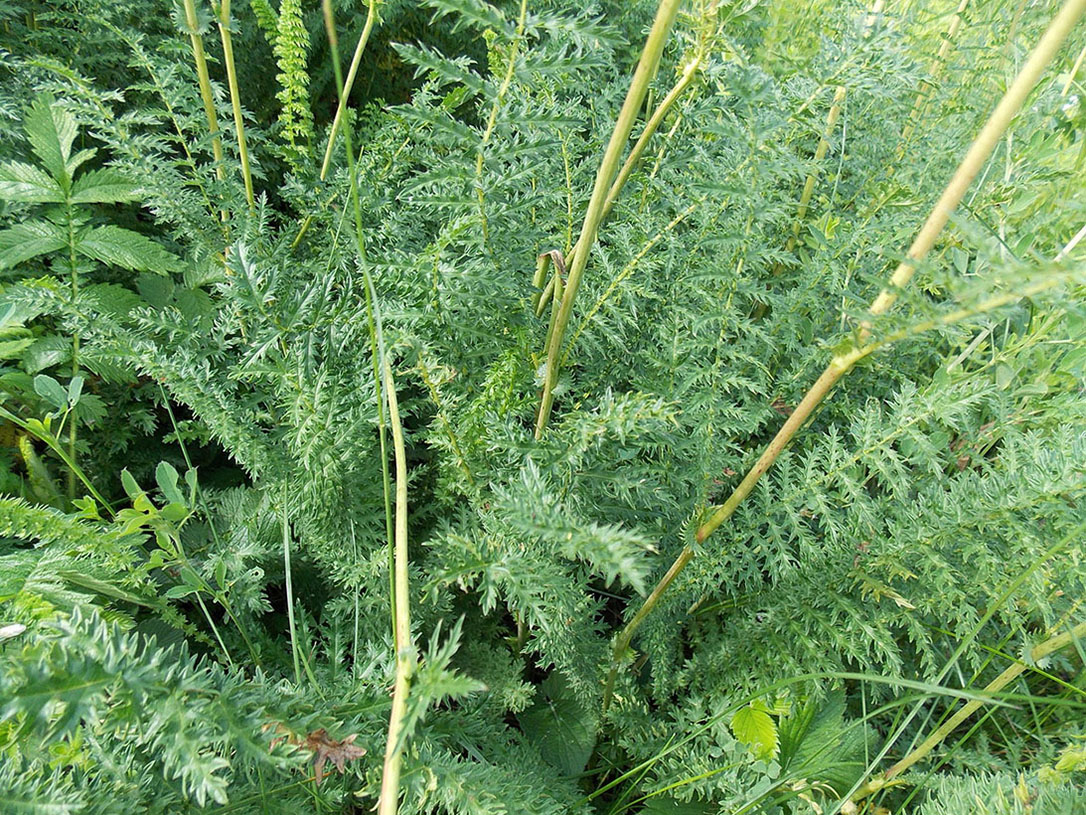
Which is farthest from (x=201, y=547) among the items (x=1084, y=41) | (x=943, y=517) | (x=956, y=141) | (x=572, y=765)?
(x=1084, y=41)

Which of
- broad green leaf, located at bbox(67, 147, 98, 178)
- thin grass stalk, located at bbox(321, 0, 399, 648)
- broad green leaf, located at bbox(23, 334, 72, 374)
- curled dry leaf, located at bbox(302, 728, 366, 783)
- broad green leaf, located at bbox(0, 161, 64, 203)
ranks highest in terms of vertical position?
thin grass stalk, located at bbox(321, 0, 399, 648)

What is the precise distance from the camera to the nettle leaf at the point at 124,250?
1.19m

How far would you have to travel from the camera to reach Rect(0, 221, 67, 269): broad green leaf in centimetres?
115

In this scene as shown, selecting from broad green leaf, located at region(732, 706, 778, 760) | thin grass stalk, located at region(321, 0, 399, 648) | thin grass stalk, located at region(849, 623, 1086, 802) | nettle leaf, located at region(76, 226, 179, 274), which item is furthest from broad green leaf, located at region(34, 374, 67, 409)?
thin grass stalk, located at region(849, 623, 1086, 802)

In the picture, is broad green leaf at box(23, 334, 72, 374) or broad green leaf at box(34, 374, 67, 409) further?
broad green leaf at box(23, 334, 72, 374)

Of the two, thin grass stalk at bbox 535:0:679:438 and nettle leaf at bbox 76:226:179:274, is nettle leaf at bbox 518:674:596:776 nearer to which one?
thin grass stalk at bbox 535:0:679:438

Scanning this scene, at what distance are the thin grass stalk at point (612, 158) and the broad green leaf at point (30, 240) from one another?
2.92ft

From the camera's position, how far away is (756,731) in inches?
40.8

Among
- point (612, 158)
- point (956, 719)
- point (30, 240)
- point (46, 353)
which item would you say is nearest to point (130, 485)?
point (46, 353)

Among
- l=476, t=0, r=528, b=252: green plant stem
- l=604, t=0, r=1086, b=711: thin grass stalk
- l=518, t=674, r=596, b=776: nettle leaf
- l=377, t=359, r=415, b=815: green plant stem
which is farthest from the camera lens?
l=518, t=674, r=596, b=776: nettle leaf

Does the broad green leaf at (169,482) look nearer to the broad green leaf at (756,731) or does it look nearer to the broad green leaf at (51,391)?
the broad green leaf at (51,391)

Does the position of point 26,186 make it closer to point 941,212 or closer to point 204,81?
point 204,81

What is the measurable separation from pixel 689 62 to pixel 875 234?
22.0 inches

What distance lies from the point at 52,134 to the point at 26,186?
0.33 feet
